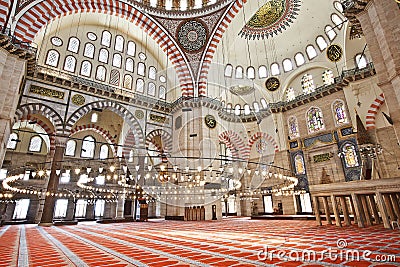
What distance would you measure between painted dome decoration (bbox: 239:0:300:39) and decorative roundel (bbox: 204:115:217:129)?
7096mm

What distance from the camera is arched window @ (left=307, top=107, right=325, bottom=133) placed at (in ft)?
44.5

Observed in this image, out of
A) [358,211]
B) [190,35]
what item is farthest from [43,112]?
[358,211]

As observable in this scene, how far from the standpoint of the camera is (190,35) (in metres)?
12.8

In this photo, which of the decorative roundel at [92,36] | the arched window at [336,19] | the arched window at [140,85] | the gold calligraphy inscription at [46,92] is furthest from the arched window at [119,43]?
the arched window at [336,19]

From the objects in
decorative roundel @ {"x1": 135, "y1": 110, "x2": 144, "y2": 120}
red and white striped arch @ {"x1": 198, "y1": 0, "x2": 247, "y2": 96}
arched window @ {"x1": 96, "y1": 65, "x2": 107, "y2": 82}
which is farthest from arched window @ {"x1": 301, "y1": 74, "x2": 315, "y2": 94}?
arched window @ {"x1": 96, "y1": 65, "x2": 107, "y2": 82}

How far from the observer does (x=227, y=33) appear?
13.3 metres

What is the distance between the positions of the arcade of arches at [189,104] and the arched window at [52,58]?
0.06 m

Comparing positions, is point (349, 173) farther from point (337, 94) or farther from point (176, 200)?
point (176, 200)

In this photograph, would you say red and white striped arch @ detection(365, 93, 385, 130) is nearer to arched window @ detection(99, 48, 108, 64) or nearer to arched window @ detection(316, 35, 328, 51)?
arched window @ detection(316, 35, 328, 51)

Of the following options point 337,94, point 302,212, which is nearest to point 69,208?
point 302,212

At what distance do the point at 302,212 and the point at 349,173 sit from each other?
3.59 meters

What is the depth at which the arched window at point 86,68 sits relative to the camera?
480 inches

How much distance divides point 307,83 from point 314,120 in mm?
2651

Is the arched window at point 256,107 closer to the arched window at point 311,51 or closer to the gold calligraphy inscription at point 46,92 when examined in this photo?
the arched window at point 311,51
